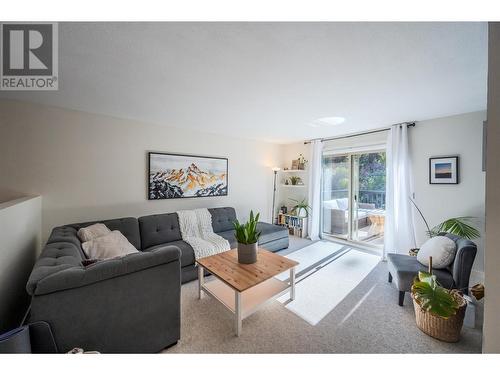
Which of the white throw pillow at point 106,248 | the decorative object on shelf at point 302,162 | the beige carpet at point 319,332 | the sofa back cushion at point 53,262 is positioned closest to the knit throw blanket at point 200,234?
the beige carpet at point 319,332

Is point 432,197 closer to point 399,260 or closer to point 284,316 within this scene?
point 399,260

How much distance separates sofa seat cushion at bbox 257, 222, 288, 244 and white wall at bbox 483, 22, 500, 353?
2422 millimetres

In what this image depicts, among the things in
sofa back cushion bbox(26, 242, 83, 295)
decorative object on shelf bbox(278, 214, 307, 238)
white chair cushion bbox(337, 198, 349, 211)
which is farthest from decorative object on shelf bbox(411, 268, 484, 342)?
decorative object on shelf bbox(278, 214, 307, 238)

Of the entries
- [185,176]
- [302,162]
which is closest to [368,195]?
[302,162]

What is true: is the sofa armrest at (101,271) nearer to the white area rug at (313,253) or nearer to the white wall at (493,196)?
the white wall at (493,196)

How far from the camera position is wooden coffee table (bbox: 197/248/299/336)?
63.5 inches

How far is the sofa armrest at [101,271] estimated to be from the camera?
0.98 meters

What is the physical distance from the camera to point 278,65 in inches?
57.9

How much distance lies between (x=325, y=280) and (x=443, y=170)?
2328 mm

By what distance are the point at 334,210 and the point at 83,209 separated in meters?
4.46

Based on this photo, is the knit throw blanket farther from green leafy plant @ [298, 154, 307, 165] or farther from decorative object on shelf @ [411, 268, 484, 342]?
green leafy plant @ [298, 154, 307, 165]

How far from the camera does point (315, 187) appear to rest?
4133 millimetres
